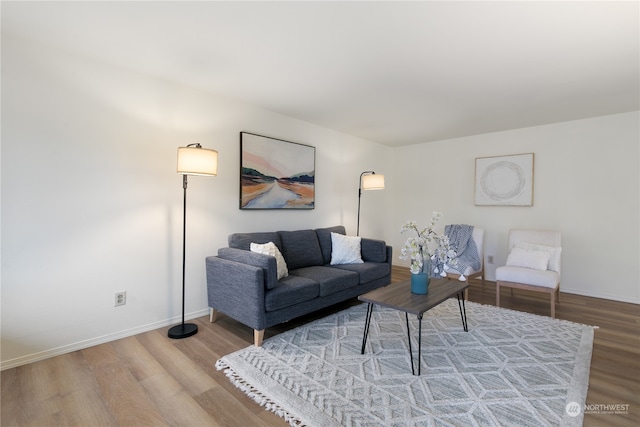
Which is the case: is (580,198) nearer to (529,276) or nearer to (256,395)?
(529,276)

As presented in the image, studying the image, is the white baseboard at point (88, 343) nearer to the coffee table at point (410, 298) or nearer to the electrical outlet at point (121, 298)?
the electrical outlet at point (121, 298)

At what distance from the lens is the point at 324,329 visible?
265cm

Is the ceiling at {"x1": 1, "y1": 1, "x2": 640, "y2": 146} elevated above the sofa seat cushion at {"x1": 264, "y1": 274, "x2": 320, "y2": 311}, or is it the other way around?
the ceiling at {"x1": 1, "y1": 1, "x2": 640, "y2": 146}

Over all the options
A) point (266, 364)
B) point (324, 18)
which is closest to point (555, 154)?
point (324, 18)

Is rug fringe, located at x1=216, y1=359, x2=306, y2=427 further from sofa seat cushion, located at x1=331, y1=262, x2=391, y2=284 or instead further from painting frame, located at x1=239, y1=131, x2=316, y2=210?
painting frame, located at x1=239, y1=131, x2=316, y2=210

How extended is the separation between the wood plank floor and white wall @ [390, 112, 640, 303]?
1.31 metres

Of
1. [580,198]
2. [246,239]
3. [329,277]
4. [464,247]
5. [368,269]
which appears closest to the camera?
[329,277]

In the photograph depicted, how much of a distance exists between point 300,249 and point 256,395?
5.86 ft

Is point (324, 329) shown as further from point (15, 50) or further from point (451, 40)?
point (15, 50)

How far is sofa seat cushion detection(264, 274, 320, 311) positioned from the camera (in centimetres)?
235

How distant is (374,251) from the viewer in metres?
3.62

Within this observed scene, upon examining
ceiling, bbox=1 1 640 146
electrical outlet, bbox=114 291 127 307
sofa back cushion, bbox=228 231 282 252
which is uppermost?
ceiling, bbox=1 1 640 146

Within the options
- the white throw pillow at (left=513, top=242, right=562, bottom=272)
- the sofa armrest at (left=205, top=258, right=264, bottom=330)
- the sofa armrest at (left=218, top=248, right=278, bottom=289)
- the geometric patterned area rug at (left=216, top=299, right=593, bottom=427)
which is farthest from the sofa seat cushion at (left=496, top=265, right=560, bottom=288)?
the sofa armrest at (left=205, top=258, right=264, bottom=330)

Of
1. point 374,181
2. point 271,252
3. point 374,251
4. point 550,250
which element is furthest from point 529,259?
point 271,252
